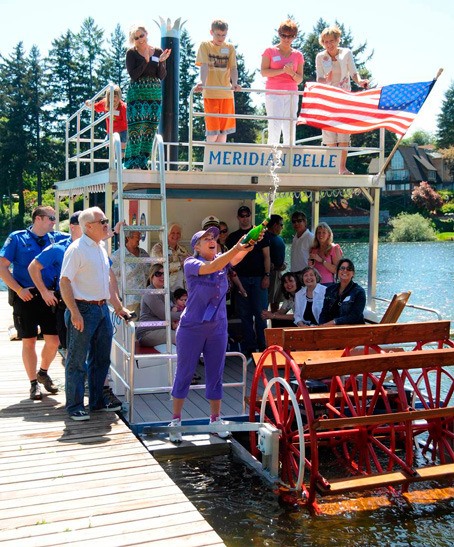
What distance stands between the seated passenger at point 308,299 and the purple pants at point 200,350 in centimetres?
243

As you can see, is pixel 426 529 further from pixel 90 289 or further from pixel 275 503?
pixel 90 289

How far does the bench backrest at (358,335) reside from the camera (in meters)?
6.81

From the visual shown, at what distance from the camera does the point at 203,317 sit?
650 centimetres

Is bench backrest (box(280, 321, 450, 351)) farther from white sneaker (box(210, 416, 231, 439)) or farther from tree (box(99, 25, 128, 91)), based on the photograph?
tree (box(99, 25, 128, 91))

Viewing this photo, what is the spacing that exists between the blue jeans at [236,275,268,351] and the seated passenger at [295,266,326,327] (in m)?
0.58

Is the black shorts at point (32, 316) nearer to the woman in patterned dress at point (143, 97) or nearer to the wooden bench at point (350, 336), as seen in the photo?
the wooden bench at point (350, 336)

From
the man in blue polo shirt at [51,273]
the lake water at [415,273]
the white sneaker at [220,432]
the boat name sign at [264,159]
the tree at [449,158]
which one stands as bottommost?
the lake water at [415,273]

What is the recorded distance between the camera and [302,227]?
10.4 metres

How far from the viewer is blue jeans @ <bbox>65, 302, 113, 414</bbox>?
6.79m

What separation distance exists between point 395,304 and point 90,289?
11.8ft

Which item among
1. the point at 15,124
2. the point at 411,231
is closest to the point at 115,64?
Result: the point at 15,124

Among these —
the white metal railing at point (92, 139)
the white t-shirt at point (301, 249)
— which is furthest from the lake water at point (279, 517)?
the white t-shirt at point (301, 249)

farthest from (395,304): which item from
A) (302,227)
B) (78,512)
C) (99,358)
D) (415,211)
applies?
(415,211)

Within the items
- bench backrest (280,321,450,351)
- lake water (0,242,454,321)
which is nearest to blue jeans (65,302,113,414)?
bench backrest (280,321,450,351)
